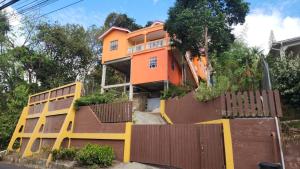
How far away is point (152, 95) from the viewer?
24812mm

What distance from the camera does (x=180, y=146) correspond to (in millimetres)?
9688

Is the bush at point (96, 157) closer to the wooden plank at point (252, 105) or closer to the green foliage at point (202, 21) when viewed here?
the wooden plank at point (252, 105)

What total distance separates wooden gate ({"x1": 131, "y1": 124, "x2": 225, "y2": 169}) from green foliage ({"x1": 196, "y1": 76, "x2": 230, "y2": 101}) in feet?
7.66

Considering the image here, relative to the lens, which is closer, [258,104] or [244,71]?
[258,104]

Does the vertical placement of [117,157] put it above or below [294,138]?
below

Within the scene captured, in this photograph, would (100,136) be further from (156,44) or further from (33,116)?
(156,44)

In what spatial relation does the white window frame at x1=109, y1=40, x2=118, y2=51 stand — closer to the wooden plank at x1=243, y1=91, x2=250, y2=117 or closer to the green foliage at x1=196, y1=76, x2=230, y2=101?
the green foliage at x1=196, y1=76, x2=230, y2=101

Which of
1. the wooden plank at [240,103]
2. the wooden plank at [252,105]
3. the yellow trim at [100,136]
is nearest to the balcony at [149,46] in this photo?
the yellow trim at [100,136]

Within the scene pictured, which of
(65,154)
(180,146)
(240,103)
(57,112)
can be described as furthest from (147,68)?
(240,103)

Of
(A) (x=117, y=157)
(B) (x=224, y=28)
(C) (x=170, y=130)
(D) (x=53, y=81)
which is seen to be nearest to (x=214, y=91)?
(C) (x=170, y=130)

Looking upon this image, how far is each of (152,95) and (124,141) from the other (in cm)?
1357

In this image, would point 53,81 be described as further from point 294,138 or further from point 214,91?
point 294,138

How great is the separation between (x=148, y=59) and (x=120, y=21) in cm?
1640

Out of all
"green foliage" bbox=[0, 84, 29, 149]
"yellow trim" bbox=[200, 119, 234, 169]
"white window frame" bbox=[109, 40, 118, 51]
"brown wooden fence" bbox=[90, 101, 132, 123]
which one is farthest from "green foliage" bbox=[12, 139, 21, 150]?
"yellow trim" bbox=[200, 119, 234, 169]
